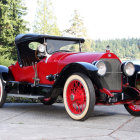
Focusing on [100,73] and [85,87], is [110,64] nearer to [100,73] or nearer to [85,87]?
[100,73]

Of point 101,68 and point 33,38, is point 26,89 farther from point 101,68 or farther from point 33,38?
point 101,68

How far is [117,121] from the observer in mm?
5605

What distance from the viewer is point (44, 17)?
34219 millimetres

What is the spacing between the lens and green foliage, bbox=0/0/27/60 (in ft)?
101

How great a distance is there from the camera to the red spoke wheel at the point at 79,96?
5262mm

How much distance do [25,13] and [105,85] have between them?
30.8 metres

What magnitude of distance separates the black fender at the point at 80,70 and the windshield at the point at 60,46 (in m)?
1.19

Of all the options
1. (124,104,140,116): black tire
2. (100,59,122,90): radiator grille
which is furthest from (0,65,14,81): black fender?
(124,104,140,116): black tire

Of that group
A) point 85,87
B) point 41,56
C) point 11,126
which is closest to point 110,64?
point 85,87

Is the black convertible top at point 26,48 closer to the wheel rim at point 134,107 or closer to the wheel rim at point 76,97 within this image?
the wheel rim at point 76,97

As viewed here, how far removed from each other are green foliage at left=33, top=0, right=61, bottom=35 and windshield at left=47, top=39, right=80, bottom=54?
27.0m

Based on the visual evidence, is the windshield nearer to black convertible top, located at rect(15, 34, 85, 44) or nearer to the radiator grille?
black convertible top, located at rect(15, 34, 85, 44)

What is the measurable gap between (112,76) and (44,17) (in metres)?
29.3

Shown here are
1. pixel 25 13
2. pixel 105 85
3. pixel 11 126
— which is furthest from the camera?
pixel 25 13
